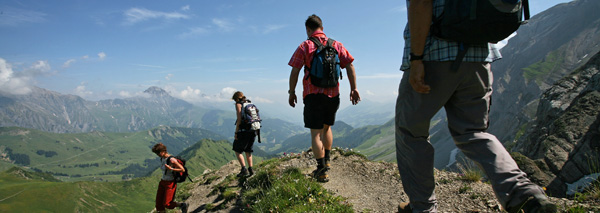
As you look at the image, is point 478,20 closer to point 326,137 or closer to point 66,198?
point 326,137

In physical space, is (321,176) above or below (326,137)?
below

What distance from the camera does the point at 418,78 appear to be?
120 inches

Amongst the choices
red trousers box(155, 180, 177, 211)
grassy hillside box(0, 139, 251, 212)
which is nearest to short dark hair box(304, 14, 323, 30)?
red trousers box(155, 180, 177, 211)

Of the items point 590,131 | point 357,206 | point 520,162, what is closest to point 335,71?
point 357,206

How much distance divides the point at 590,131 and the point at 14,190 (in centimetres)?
23892

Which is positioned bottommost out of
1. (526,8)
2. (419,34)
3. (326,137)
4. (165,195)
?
(165,195)

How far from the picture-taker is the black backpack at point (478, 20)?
8.68ft

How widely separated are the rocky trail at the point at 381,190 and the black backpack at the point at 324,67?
238 centimetres

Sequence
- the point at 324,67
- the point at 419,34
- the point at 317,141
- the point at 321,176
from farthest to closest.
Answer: the point at 321,176 → the point at 317,141 → the point at 324,67 → the point at 419,34

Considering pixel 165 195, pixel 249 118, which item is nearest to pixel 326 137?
pixel 249 118

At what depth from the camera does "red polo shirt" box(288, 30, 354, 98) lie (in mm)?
6039

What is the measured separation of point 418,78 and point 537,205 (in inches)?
62.9

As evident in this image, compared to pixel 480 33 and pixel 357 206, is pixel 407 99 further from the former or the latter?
pixel 357 206

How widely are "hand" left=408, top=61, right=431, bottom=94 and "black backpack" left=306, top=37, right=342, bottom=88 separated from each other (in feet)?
9.58
